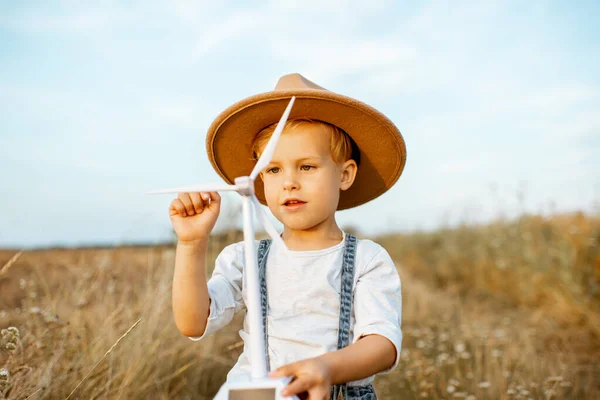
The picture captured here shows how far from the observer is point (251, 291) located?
192 cm

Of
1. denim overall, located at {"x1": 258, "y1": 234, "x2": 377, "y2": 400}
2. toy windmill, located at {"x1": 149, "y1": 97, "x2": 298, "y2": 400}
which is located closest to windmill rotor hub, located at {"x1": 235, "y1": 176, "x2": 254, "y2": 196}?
toy windmill, located at {"x1": 149, "y1": 97, "x2": 298, "y2": 400}

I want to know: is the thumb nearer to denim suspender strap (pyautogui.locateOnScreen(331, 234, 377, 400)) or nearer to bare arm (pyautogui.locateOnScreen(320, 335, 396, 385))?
bare arm (pyautogui.locateOnScreen(320, 335, 396, 385))

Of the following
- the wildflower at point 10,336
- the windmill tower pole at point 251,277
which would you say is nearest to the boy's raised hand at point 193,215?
the windmill tower pole at point 251,277

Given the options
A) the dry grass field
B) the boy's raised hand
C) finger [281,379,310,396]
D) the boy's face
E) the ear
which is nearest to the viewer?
finger [281,379,310,396]

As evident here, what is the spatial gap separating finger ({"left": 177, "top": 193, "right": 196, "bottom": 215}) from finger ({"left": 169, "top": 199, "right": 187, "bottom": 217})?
0.05ft

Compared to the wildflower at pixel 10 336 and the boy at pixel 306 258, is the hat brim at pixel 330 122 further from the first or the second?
the wildflower at pixel 10 336

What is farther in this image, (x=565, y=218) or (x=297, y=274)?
(x=565, y=218)

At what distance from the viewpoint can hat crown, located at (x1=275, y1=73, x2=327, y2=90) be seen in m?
2.68

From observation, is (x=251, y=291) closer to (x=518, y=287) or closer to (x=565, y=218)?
(x=518, y=287)

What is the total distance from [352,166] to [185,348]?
101 inches

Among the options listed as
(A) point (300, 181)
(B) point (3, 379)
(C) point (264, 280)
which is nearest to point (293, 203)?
(A) point (300, 181)

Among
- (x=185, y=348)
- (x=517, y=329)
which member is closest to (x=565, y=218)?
(x=517, y=329)

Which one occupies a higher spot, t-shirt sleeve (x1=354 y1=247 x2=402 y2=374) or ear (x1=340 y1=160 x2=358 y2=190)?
ear (x1=340 y1=160 x2=358 y2=190)

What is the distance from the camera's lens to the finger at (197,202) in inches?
86.4
